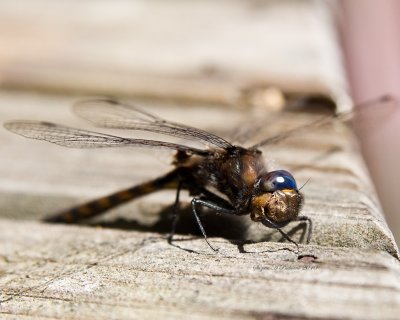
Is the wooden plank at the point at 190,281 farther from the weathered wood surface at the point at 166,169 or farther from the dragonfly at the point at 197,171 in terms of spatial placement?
the dragonfly at the point at 197,171

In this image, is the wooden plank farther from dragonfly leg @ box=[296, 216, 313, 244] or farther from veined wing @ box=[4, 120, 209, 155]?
veined wing @ box=[4, 120, 209, 155]

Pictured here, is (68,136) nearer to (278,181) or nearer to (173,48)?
(278,181)

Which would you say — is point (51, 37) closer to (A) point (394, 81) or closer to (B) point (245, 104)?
(B) point (245, 104)

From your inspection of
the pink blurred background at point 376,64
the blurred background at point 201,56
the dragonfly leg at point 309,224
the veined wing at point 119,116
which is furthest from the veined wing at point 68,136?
the pink blurred background at point 376,64

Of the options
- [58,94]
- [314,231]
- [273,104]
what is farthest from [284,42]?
[314,231]

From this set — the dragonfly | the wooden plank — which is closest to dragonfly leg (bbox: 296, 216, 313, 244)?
the dragonfly

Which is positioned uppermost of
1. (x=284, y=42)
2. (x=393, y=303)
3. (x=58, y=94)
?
(x=284, y=42)

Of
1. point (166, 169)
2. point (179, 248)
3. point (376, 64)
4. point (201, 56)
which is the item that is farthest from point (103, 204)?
point (376, 64)

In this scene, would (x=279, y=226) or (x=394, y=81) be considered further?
(x=394, y=81)
